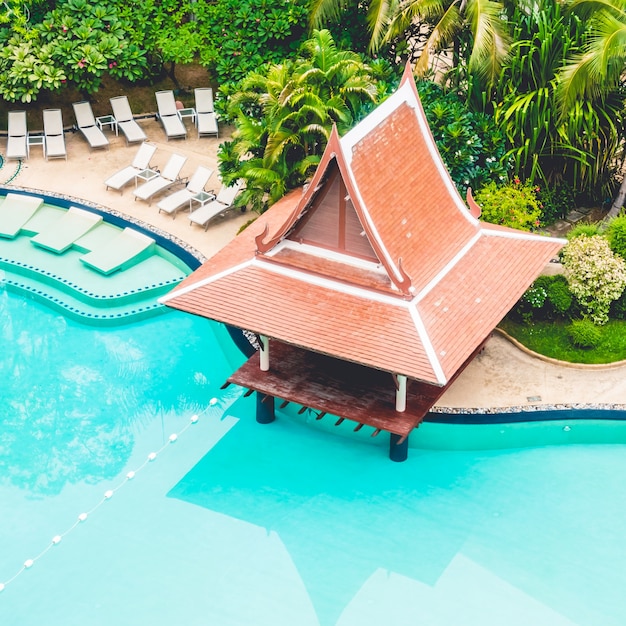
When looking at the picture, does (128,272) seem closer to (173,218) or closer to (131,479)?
(173,218)

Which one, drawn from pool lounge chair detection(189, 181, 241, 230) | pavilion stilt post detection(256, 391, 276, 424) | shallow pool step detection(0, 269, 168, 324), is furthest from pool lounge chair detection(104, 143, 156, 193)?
pavilion stilt post detection(256, 391, 276, 424)

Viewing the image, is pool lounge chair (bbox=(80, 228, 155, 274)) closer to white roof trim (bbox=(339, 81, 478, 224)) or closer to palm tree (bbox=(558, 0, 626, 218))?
white roof trim (bbox=(339, 81, 478, 224))

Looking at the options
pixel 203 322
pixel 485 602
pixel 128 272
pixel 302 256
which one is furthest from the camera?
pixel 128 272

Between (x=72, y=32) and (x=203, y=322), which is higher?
(x=72, y=32)

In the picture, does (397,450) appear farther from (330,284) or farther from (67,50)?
(67,50)

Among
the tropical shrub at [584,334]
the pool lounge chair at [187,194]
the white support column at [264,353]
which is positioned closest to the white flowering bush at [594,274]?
the tropical shrub at [584,334]

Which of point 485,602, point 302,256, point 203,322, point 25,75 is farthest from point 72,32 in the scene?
point 485,602
